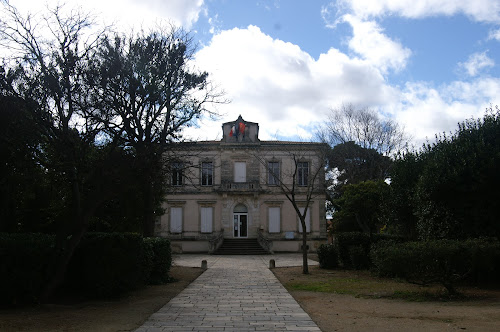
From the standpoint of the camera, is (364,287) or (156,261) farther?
(156,261)

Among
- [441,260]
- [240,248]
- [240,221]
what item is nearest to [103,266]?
[441,260]

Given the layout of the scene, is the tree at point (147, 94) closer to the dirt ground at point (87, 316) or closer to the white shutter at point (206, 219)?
the dirt ground at point (87, 316)

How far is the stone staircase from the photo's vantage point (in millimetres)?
31359

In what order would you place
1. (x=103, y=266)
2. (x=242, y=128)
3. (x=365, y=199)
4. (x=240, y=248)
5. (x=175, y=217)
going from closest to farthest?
(x=103, y=266) < (x=365, y=199) < (x=240, y=248) < (x=175, y=217) < (x=242, y=128)

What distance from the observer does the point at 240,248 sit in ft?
105

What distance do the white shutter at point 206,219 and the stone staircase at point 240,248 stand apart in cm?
187

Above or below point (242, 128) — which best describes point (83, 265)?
below

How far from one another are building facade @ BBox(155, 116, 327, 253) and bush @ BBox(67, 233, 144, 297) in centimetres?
2311

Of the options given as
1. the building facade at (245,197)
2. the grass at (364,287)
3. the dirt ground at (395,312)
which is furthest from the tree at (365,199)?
the building facade at (245,197)

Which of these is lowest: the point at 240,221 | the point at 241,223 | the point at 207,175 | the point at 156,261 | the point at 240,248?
the point at 240,248

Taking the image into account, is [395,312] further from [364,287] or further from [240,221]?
[240,221]

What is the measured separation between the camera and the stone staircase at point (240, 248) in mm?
31359

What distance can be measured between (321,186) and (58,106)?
26763 mm

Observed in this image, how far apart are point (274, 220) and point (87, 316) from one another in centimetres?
2650
